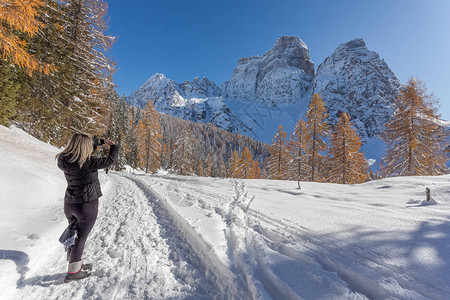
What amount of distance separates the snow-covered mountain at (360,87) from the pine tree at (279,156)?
487 ft

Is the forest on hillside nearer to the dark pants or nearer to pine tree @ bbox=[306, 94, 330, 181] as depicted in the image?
pine tree @ bbox=[306, 94, 330, 181]

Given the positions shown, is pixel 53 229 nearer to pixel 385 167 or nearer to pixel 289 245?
pixel 289 245

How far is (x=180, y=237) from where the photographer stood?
13.4 ft

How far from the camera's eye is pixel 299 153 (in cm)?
2291

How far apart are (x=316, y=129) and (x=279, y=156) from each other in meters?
8.83

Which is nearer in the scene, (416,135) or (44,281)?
(44,281)

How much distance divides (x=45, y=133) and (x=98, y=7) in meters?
10.3

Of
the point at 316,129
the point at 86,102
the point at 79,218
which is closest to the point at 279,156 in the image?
the point at 316,129

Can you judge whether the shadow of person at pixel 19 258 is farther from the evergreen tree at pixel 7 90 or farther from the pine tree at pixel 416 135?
the pine tree at pixel 416 135

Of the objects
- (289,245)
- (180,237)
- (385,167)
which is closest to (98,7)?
(180,237)

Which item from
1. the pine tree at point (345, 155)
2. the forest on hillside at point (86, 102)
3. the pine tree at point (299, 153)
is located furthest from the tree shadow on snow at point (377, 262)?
the pine tree at point (299, 153)

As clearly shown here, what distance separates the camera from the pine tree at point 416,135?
608 inches

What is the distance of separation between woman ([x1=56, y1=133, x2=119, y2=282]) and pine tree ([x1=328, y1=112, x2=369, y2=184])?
22.2 meters

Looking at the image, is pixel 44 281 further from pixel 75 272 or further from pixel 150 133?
pixel 150 133
